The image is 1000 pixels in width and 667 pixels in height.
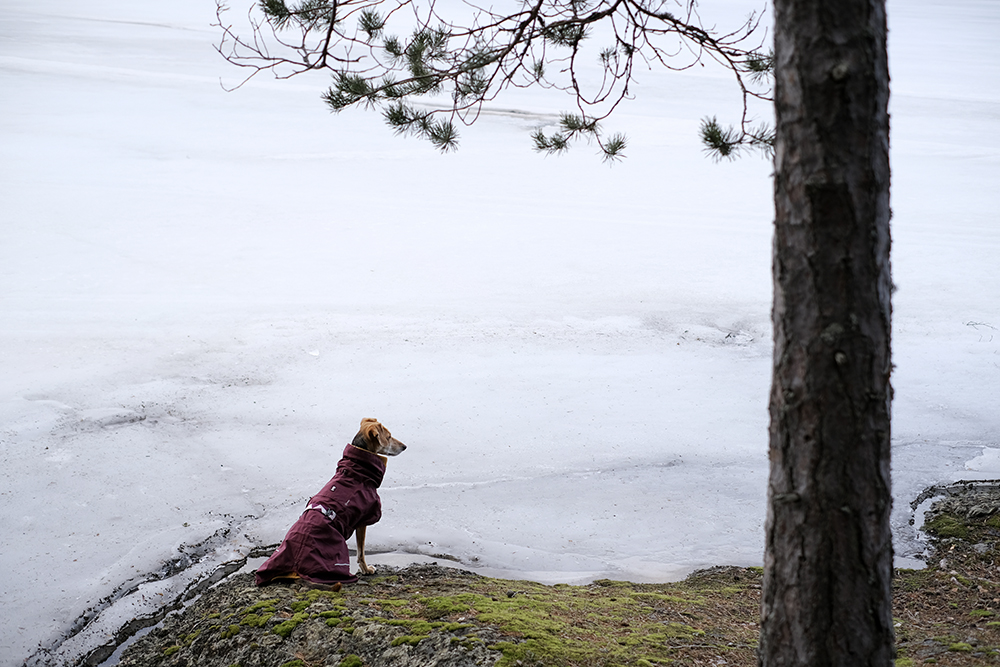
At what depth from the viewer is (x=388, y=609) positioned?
11.8 feet

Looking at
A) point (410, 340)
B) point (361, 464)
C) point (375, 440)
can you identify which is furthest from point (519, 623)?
point (410, 340)

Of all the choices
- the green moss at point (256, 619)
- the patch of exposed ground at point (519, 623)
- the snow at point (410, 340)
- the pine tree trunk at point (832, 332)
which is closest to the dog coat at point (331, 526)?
the patch of exposed ground at point (519, 623)

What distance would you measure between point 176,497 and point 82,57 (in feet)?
65.1

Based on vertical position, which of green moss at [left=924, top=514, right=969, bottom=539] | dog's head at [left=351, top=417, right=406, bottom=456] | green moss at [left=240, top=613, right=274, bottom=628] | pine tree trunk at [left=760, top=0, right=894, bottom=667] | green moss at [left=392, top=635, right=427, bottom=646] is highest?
pine tree trunk at [left=760, top=0, right=894, bottom=667]

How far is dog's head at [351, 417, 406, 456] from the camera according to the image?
4355 millimetres

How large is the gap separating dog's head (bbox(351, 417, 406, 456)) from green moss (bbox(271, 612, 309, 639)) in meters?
1.09

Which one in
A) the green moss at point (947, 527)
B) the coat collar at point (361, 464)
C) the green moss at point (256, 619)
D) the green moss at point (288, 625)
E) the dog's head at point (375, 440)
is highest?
the dog's head at point (375, 440)

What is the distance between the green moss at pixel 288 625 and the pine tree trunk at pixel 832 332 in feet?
7.34

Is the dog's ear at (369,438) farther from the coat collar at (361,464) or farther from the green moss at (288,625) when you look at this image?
the green moss at (288,625)

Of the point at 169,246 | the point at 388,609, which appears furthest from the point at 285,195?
the point at 388,609

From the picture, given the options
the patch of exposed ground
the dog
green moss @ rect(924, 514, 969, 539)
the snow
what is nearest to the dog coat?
the dog

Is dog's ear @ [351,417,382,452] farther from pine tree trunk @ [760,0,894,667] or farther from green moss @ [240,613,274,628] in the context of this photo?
pine tree trunk @ [760,0,894,667]

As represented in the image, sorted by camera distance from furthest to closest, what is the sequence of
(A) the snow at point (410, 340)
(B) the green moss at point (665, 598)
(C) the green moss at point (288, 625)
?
1. (A) the snow at point (410, 340)
2. (B) the green moss at point (665, 598)
3. (C) the green moss at point (288, 625)

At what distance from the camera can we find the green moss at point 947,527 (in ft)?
16.5
